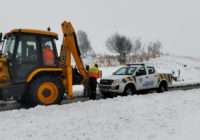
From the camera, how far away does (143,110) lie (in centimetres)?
909

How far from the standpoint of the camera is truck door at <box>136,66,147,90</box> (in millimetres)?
15684

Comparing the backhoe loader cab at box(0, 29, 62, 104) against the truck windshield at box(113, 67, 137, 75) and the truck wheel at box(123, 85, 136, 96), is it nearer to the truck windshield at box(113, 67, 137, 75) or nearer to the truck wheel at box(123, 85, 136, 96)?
the truck wheel at box(123, 85, 136, 96)

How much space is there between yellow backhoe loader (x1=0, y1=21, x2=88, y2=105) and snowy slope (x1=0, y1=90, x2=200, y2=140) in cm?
157

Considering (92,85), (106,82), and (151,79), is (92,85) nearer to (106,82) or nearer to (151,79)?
(106,82)

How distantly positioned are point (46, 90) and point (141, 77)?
21.7ft

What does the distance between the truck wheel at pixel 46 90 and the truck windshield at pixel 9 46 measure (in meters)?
1.33

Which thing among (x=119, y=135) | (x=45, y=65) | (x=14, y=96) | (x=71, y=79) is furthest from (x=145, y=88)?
(x=119, y=135)

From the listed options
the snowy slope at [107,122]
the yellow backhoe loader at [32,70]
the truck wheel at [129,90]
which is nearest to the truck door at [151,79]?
the truck wheel at [129,90]

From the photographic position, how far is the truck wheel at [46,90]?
10.6 m

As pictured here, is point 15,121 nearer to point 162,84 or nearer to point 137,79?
point 137,79

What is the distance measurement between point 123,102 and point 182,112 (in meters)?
2.11

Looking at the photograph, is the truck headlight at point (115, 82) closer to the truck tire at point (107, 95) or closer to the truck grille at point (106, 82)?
the truck grille at point (106, 82)

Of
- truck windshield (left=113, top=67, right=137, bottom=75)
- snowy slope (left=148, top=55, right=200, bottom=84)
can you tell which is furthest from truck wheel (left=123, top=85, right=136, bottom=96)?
snowy slope (left=148, top=55, right=200, bottom=84)

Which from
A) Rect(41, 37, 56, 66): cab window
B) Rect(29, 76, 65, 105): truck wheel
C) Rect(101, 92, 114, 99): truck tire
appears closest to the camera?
Rect(29, 76, 65, 105): truck wheel
